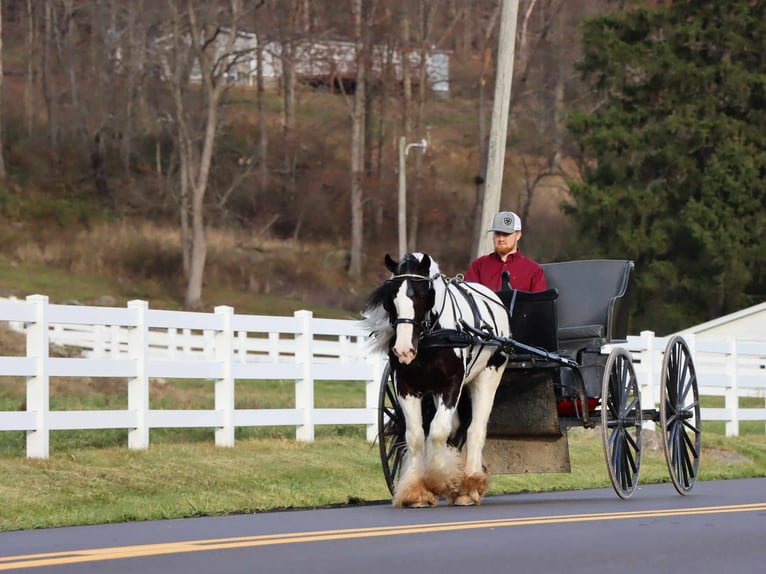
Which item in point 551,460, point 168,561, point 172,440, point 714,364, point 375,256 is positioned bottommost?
point 375,256

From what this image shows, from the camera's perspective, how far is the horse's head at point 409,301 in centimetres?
1152

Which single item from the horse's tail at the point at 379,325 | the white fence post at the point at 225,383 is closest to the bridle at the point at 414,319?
the horse's tail at the point at 379,325

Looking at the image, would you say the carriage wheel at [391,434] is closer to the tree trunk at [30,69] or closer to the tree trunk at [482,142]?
the tree trunk at [482,142]

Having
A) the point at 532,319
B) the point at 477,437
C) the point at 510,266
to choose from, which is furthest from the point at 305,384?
the point at 477,437

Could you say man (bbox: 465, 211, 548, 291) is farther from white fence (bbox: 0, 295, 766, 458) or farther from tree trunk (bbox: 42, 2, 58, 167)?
tree trunk (bbox: 42, 2, 58, 167)

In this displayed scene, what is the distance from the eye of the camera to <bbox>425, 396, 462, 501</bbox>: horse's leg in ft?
39.1

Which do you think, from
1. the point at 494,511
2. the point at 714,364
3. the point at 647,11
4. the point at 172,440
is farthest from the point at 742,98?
the point at 494,511

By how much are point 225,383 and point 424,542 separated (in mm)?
7602

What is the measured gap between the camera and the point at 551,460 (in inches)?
526

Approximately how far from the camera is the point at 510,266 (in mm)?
13578

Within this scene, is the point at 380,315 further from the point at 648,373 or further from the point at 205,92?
the point at 205,92

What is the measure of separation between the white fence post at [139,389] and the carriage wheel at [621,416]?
4607 millimetres

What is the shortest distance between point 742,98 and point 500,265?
36660 mm

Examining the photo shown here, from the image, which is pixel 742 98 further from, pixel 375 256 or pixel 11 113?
pixel 11 113
